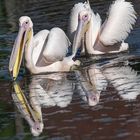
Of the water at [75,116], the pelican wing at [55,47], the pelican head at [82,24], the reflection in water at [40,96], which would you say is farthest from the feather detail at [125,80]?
the pelican head at [82,24]

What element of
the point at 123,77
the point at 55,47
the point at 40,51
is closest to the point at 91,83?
the point at 123,77

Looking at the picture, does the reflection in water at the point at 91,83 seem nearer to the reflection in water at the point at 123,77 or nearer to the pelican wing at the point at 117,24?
the reflection in water at the point at 123,77

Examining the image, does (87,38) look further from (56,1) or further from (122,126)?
(56,1)

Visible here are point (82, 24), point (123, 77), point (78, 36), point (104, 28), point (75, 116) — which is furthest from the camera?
point (104, 28)

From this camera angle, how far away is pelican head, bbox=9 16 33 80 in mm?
10531

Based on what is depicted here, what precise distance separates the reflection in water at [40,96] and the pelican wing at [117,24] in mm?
1507

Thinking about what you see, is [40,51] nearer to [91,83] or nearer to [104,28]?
[104,28]

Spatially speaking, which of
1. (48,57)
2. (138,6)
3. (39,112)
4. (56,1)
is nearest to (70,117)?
(39,112)

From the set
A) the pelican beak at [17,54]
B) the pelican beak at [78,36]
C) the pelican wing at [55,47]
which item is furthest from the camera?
the pelican beak at [78,36]

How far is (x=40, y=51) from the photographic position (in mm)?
11258

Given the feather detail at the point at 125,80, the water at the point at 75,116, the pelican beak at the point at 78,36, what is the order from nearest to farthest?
the water at the point at 75,116 < the feather detail at the point at 125,80 < the pelican beak at the point at 78,36

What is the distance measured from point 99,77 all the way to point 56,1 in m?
8.52

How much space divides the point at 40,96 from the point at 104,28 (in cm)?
298

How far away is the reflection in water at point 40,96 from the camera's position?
8397 millimetres
